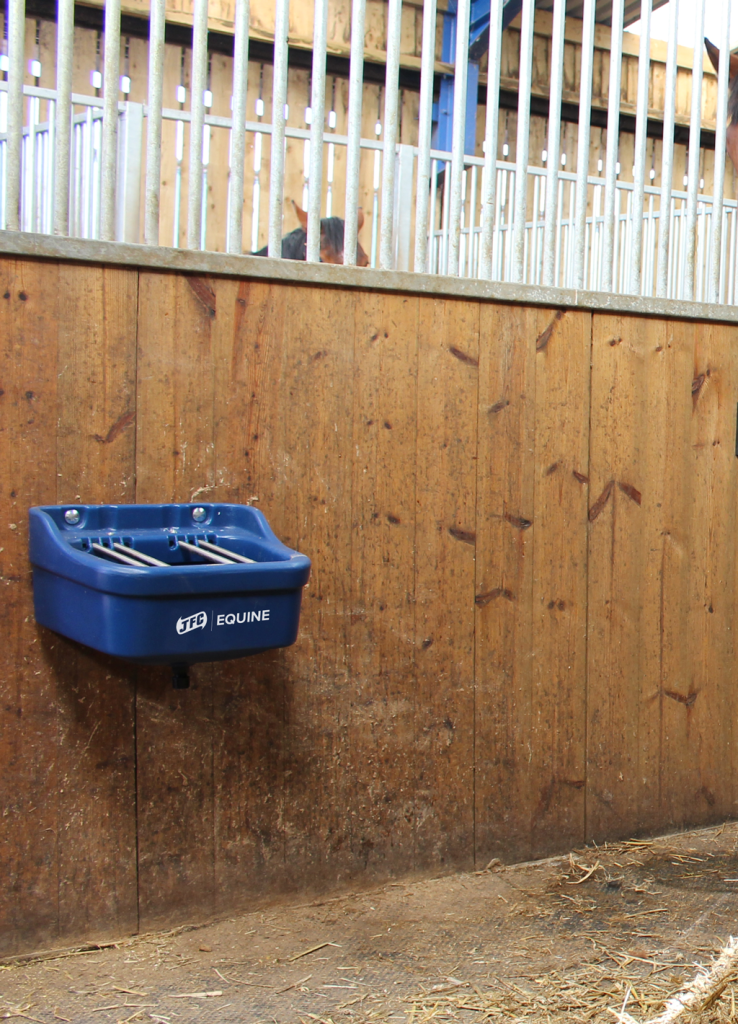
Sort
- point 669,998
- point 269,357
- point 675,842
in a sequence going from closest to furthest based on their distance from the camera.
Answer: point 669,998 → point 269,357 → point 675,842

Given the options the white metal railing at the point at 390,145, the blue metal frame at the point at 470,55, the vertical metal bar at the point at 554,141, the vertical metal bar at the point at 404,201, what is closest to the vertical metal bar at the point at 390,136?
the white metal railing at the point at 390,145

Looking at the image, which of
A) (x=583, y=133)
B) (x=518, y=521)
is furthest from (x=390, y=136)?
(x=518, y=521)

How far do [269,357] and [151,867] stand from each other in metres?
1.05

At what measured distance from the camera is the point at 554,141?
2324mm

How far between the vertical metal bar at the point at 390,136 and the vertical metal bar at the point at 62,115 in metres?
0.66

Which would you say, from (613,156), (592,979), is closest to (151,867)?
(592,979)

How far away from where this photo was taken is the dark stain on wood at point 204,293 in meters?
1.94

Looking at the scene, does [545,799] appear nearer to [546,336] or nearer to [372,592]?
[372,592]

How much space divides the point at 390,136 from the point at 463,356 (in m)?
0.50

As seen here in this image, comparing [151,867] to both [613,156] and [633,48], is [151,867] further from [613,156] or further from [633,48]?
[633,48]

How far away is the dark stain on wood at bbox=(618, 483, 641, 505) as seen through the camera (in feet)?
7.92

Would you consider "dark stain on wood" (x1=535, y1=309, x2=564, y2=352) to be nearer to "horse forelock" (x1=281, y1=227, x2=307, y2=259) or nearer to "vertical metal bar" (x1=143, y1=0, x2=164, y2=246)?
"vertical metal bar" (x1=143, y1=0, x2=164, y2=246)

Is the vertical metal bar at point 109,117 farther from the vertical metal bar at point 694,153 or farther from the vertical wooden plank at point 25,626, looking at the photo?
the vertical metal bar at point 694,153

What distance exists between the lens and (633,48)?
8602 mm
